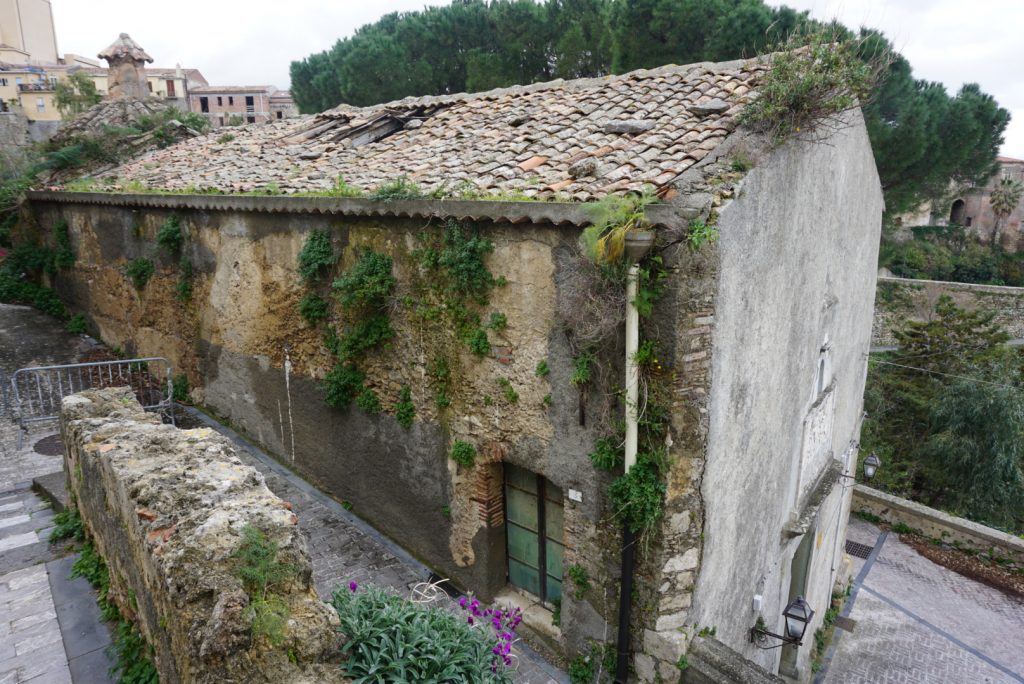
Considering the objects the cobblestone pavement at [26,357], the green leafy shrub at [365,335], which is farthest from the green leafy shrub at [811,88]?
the cobblestone pavement at [26,357]

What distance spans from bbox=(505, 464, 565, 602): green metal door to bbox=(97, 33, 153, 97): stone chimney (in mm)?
24650

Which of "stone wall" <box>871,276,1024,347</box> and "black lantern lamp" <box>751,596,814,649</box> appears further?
"stone wall" <box>871,276,1024,347</box>

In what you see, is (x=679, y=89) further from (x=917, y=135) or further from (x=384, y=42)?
(x=384, y=42)

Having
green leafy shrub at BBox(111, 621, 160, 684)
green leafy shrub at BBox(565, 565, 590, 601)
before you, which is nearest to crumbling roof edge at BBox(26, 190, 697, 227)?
green leafy shrub at BBox(565, 565, 590, 601)

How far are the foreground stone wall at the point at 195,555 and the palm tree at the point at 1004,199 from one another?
153 ft

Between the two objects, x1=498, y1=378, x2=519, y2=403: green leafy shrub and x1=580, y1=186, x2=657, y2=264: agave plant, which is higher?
x1=580, y1=186, x2=657, y2=264: agave plant

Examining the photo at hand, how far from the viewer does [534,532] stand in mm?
7238

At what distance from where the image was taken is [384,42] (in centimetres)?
2820

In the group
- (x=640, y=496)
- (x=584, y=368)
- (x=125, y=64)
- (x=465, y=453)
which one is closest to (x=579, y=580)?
(x=640, y=496)

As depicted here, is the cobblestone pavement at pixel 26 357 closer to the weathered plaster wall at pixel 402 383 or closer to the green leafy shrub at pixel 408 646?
the weathered plaster wall at pixel 402 383

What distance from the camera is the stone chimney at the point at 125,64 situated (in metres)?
24.2

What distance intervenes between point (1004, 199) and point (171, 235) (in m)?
46.3

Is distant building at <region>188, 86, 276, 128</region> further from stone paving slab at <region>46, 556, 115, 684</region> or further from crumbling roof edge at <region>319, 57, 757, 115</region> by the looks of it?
stone paving slab at <region>46, 556, 115, 684</region>

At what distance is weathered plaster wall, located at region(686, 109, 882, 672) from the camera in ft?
19.0
